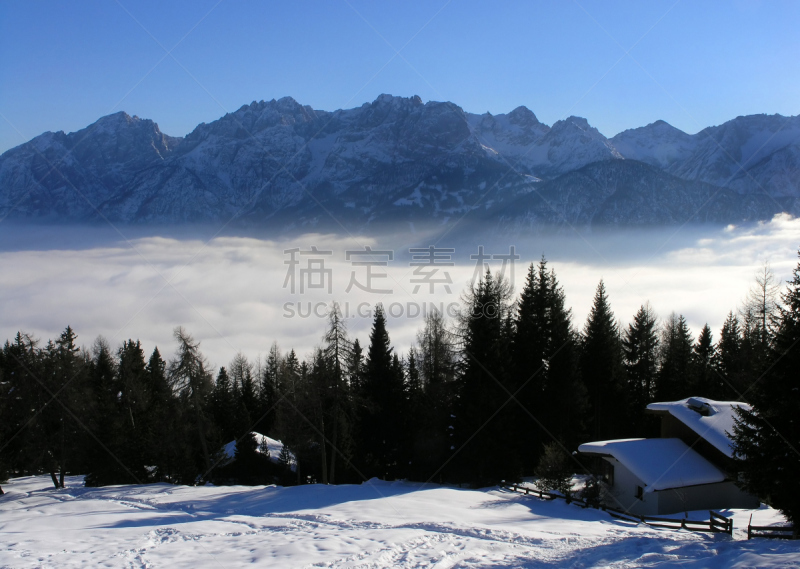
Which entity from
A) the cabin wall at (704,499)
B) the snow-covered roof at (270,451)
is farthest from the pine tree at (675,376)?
the snow-covered roof at (270,451)

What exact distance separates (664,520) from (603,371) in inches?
811

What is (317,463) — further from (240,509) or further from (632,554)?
(632,554)

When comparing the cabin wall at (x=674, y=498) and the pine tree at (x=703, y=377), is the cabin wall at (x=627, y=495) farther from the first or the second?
the pine tree at (x=703, y=377)

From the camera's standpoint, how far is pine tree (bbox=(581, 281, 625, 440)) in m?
42.6

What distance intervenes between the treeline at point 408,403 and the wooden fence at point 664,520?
4.54m

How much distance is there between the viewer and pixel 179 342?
3822 cm

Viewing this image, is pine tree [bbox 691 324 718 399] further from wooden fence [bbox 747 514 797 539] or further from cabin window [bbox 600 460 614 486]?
wooden fence [bbox 747 514 797 539]

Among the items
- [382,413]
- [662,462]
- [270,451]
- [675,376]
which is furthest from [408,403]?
[675,376]

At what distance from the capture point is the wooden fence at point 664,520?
794 inches

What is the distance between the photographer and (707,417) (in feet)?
103

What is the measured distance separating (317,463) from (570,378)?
19540mm

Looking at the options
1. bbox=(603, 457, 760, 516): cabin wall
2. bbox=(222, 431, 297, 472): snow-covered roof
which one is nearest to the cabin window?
bbox=(603, 457, 760, 516): cabin wall

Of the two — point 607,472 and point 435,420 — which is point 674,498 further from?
point 435,420

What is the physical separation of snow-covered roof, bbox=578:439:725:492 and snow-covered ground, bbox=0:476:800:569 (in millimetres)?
1986
